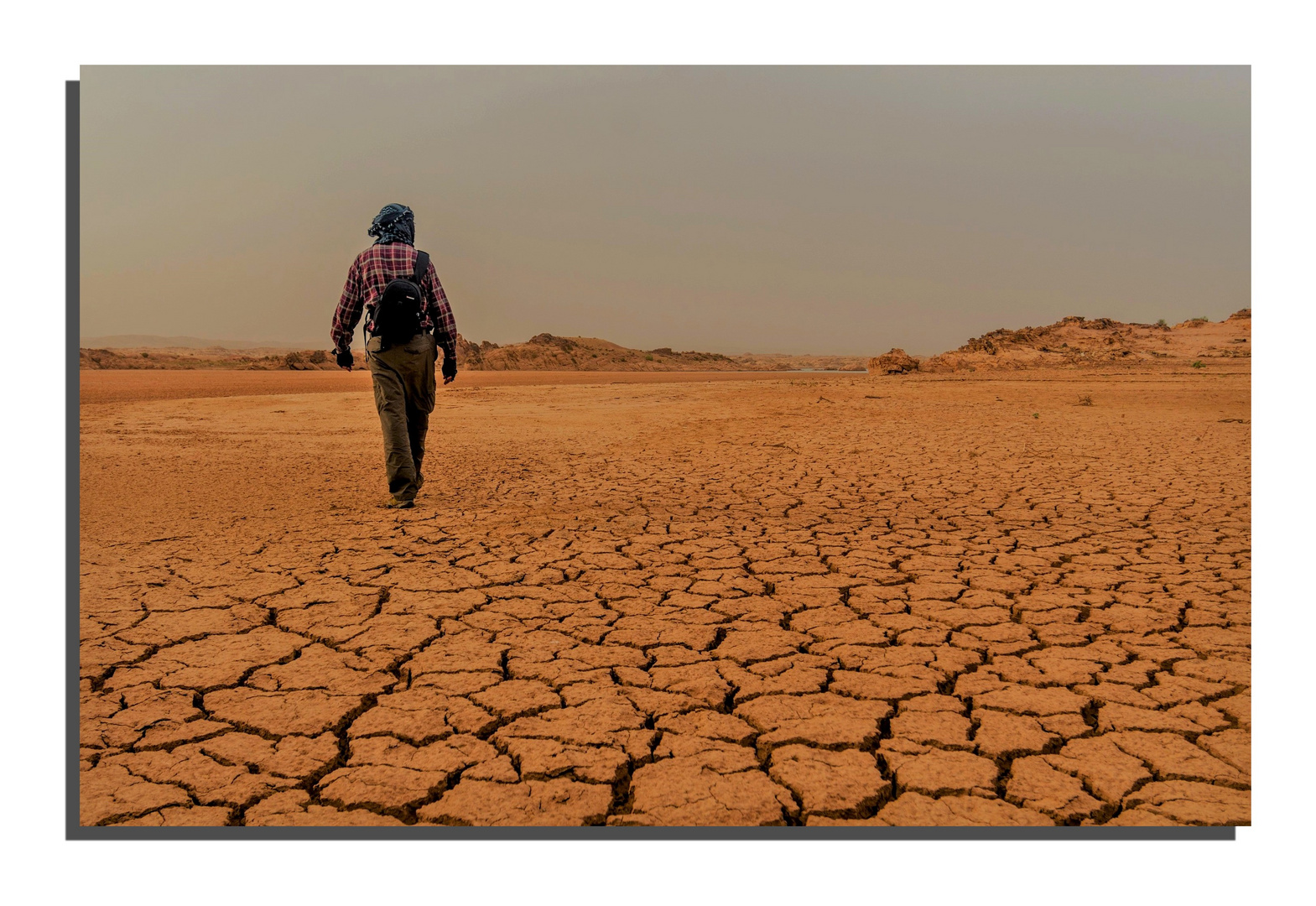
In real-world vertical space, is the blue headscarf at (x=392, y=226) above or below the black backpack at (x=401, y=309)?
above

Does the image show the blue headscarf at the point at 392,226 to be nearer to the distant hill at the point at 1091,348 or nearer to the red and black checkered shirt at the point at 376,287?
the red and black checkered shirt at the point at 376,287

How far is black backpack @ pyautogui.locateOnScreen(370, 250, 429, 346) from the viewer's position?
4117 millimetres

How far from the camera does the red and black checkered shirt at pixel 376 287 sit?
423 cm

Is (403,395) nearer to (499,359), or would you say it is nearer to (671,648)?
(671,648)

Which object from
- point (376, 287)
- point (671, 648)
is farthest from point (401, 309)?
point (671, 648)

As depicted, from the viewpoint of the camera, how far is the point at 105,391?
16.6 meters

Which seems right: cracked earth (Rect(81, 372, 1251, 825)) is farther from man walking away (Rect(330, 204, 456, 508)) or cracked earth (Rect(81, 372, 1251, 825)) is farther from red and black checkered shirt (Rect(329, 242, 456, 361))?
red and black checkered shirt (Rect(329, 242, 456, 361))

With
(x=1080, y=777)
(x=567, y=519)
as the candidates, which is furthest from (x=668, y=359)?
(x=1080, y=777)

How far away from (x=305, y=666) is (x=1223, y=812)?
227cm

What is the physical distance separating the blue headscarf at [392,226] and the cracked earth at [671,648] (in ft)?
4.97

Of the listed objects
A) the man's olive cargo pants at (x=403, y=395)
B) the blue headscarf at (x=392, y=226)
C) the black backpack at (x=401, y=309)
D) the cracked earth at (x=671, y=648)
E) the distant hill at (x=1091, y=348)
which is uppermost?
the distant hill at (x=1091, y=348)

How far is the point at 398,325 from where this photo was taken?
420 centimetres

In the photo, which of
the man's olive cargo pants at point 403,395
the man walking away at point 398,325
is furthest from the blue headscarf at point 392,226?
the man's olive cargo pants at point 403,395

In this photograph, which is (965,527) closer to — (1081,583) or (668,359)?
(1081,583)
